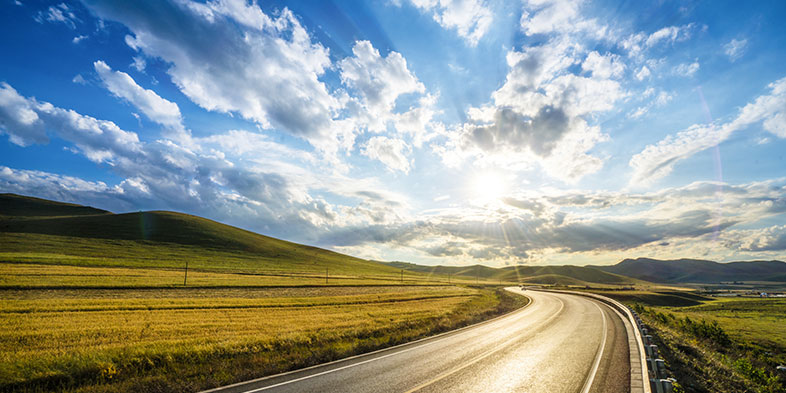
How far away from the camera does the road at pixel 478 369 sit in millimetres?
10047

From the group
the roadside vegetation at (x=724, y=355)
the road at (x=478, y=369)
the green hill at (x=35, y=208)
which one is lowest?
the roadside vegetation at (x=724, y=355)

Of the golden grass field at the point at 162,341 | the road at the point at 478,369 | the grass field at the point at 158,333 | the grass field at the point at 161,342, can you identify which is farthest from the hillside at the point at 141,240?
the road at the point at 478,369

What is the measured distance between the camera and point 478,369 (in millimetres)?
12094

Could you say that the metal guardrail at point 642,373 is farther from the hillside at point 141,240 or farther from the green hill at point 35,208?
the green hill at point 35,208

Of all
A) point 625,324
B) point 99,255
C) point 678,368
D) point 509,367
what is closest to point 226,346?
point 509,367

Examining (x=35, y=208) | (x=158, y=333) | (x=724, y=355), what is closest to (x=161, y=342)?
(x=158, y=333)

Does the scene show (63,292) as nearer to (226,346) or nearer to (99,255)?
(226,346)

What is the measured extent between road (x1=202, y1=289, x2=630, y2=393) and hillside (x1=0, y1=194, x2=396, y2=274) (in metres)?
81.6

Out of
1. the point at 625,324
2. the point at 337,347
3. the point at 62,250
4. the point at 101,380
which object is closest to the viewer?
the point at 101,380

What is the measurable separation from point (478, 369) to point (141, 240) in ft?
417

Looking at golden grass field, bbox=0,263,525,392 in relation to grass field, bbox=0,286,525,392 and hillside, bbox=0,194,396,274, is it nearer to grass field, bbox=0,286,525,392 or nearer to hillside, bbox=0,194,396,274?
grass field, bbox=0,286,525,392

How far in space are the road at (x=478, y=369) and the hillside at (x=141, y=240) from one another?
81619mm

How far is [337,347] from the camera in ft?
51.5

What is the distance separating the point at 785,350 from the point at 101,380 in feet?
154
